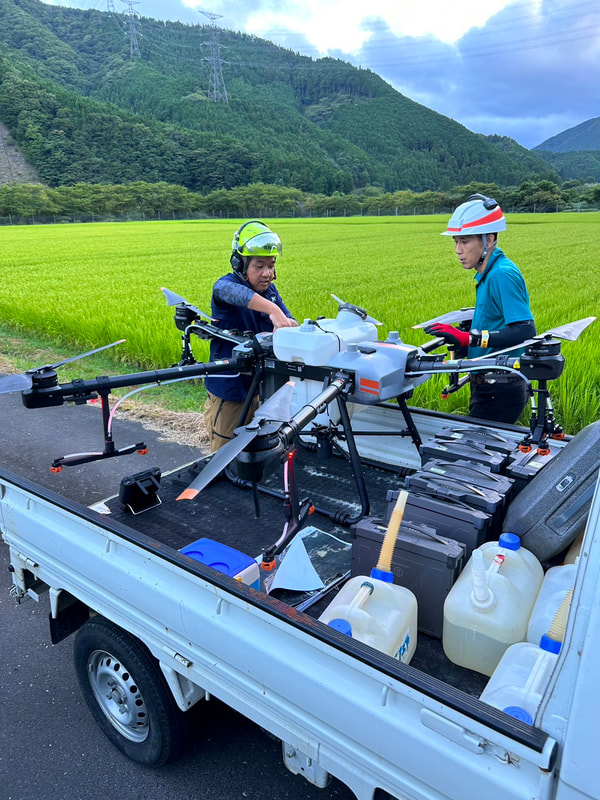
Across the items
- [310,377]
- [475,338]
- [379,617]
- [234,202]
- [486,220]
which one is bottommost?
[379,617]

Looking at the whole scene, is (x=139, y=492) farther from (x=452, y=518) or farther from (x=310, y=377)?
(x=452, y=518)

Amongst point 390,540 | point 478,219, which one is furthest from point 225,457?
point 478,219

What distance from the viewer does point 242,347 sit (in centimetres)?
363

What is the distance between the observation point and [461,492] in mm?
2465

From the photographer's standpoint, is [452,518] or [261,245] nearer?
[452,518]

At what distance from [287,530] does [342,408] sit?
804 mm

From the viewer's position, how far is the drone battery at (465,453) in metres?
2.77

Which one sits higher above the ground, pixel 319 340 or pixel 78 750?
pixel 319 340

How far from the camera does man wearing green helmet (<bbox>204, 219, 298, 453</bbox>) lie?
3.75 meters

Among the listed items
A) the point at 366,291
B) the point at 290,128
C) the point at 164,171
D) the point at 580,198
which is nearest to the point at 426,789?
the point at 366,291

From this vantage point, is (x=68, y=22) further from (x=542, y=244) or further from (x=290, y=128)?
(x=542, y=244)

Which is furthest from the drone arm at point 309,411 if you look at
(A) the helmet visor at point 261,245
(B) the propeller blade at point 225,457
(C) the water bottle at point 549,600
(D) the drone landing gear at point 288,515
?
(A) the helmet visor at point 261,245

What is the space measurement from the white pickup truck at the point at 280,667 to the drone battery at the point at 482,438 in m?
0.11

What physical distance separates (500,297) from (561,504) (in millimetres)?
1750
